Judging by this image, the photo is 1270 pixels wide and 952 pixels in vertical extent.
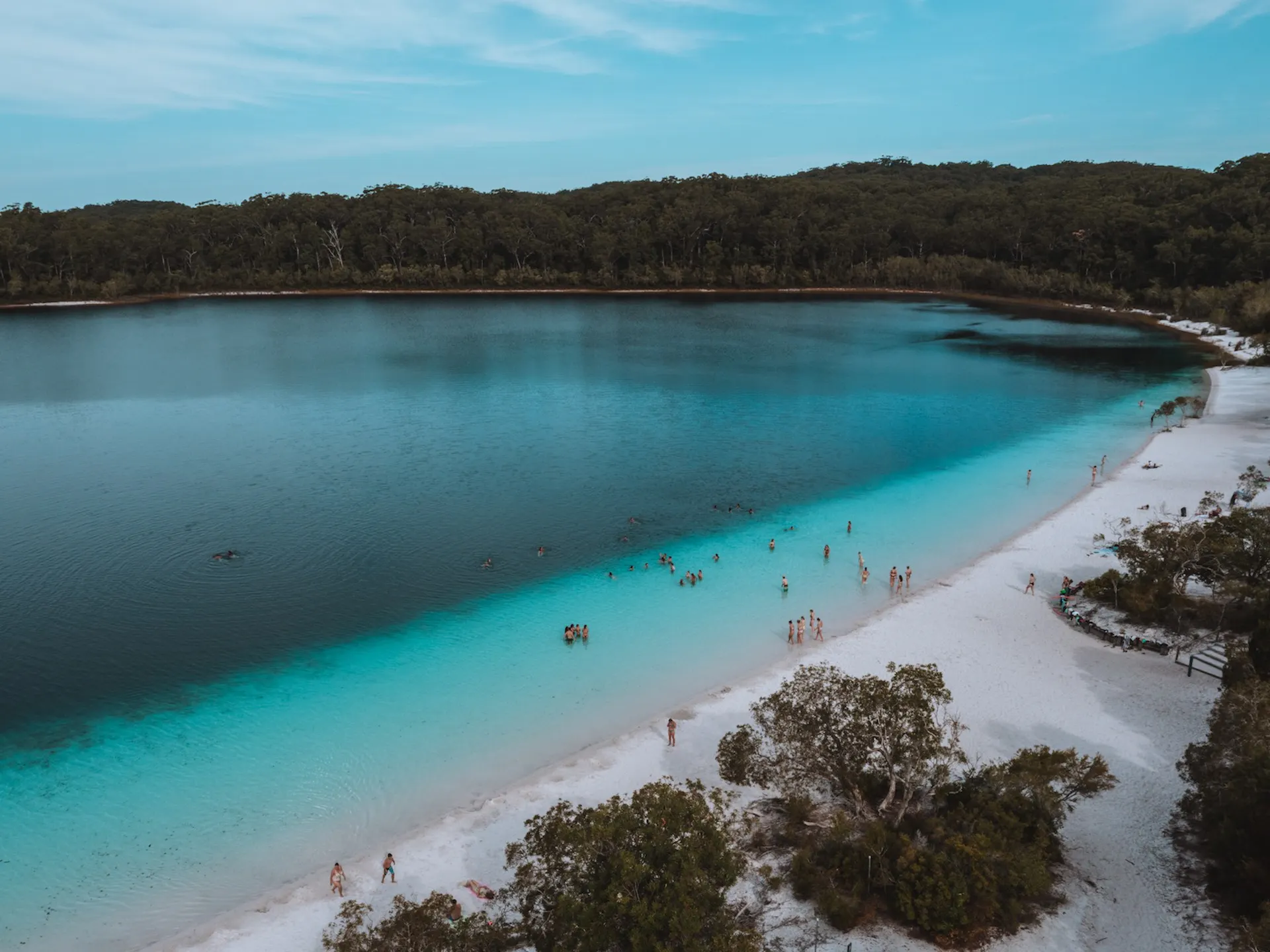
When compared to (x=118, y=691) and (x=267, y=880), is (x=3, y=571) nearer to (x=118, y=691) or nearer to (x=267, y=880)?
(x=118, y=691)

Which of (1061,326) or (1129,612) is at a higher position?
(1061,326)

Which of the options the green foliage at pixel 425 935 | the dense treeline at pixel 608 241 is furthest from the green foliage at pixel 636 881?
the dense treeline at pixel 608 241

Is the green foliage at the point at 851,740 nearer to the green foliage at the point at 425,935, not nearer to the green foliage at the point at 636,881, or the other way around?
the green foliage at the point at 636,881

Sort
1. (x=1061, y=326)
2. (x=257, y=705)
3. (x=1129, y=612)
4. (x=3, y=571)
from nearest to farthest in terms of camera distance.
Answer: (x=257, y=705)
(x=1129, y=612)
(x=3, y=571)
(x=1061, y=326)

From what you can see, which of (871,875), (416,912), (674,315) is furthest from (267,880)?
(674,315)

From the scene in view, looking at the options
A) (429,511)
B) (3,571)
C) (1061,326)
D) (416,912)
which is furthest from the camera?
(1061,326)

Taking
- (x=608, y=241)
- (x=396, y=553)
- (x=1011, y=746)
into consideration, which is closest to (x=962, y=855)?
(x=1011, y=746)

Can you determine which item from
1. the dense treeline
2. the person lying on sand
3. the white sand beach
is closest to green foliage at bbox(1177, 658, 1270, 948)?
the white sand beach

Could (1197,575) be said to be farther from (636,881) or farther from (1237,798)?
(636,881)
